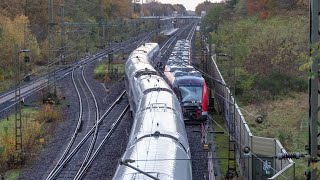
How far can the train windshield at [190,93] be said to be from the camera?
24.0 metres

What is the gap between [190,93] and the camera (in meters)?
24.2

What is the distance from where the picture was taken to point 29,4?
189 ft

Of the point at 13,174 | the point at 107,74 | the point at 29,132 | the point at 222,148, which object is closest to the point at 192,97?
the point at 222,148

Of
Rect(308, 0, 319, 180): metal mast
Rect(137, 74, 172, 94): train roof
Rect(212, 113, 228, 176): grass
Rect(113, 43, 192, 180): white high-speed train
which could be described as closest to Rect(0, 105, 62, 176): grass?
Rect(137, 74, 172, 94): train roof

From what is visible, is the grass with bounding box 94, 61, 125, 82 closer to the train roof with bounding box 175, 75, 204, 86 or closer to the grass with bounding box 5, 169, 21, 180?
the train roof with bounding box 175, 75, 204, 86

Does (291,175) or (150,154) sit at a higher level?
(150,154)

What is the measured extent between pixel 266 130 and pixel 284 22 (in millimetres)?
22796

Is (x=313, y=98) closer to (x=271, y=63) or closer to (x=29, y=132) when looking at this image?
(x=29, y=132)

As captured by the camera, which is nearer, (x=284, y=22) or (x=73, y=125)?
(x=73, y=125)

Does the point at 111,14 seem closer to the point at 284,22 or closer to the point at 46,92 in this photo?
the point at 284,22

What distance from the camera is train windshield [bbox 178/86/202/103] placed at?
23969 millimetres

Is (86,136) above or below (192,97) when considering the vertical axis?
below

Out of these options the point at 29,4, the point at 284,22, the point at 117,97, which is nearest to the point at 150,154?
the point at 117,97

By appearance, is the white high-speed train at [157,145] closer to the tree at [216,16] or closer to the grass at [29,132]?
the grass at [29,132]
